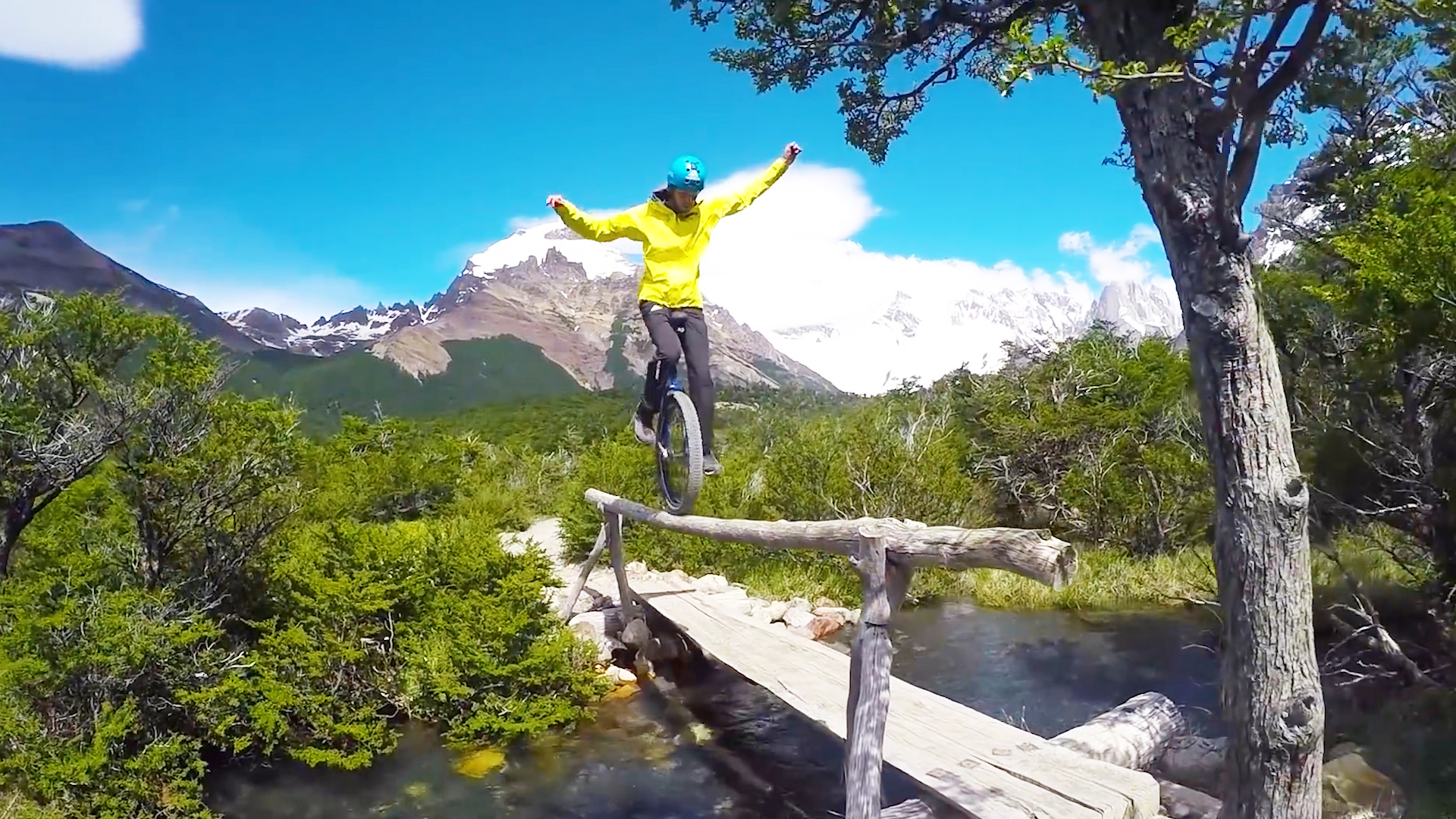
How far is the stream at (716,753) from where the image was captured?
267 inches

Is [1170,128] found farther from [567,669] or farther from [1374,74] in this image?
[567,669]

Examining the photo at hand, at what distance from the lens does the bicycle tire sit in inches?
242

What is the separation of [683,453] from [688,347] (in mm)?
776

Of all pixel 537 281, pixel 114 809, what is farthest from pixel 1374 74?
pixel 537 281

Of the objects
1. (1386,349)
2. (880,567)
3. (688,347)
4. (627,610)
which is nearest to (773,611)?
(627,610)

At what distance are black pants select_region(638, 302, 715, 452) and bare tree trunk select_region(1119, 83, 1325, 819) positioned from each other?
→ 3140mm

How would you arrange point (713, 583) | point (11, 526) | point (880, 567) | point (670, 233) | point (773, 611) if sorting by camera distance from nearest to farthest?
1. point (880, 567)
2. point (670, 233)
3. point (11, 526)
4. point (773, 611)
5. point (713, 583)

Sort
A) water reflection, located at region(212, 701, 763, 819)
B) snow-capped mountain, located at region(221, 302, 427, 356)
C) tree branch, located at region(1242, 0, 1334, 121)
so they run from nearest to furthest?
tree branch, located at region(1242, 0, 1334, 121)
water reflection, located at region(212, 701, 763, 819)
snow-capped mountain, located at region(221, 302, 427, 356)

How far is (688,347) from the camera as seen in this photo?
20.5 feet

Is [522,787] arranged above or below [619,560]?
below

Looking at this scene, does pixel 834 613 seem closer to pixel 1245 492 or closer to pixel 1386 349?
pixel 1386 349

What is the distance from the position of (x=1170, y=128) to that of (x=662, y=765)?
236 inches

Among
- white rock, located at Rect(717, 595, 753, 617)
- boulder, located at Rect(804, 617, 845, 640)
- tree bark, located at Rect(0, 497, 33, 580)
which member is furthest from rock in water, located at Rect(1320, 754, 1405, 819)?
tree bark, located at Rect(0, 497, 33, 580)

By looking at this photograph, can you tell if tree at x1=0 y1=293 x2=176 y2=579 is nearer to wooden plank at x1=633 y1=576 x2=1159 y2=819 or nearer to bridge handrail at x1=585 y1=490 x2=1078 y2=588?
wooden plank at x1=633 y1=576 x2=1159 y2=819
